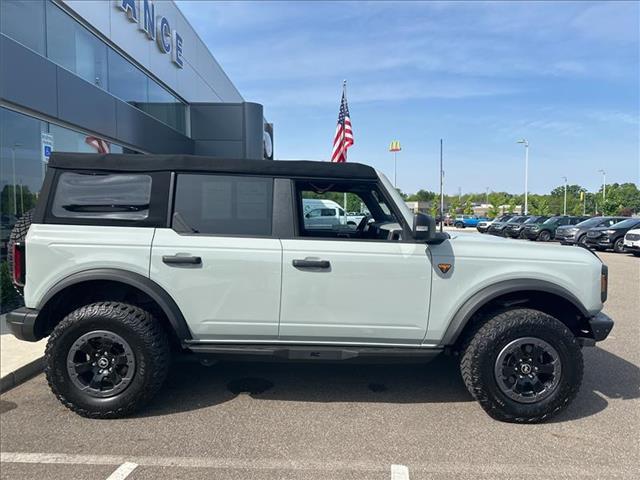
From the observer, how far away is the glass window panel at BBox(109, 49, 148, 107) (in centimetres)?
1163

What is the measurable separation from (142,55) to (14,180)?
23.7 ft


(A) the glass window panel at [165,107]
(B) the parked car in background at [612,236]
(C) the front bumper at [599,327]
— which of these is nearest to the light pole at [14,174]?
(A) the glass window panel at [165,107]

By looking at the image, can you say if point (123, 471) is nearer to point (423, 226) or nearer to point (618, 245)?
point (423, 226)

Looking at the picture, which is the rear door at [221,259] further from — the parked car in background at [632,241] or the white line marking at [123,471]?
the parked car in background at [632,241]

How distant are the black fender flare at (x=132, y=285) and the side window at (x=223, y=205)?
52cm

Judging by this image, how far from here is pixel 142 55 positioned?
13414mm

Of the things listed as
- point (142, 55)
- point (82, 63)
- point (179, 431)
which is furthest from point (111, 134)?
point (179, 431)

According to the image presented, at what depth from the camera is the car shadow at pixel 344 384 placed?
3824 mm

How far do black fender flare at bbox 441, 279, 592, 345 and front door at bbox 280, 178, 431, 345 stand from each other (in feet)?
0.75

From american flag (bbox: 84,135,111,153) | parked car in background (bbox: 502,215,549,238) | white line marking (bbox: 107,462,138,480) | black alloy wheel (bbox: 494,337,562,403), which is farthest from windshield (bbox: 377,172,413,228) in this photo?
parked car in background (bbox: 502,215,549,238)

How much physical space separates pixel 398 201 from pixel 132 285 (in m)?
2.13

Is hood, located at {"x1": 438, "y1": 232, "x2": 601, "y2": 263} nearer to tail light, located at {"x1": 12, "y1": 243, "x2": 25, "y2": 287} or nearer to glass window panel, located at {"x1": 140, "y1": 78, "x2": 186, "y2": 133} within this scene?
tail light, located at {"x1": 12, "y1": 243, "x2": 25, "y2": 287}

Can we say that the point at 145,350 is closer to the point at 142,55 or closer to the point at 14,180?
the point at 14,180

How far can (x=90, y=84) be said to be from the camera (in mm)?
10109
